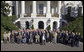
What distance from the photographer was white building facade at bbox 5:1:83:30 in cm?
4309

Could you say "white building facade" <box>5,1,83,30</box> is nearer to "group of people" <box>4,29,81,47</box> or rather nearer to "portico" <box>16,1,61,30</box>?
"portico" <box>16,1,61,30</box>

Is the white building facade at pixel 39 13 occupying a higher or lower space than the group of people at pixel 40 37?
higher

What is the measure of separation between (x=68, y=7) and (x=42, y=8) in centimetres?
471

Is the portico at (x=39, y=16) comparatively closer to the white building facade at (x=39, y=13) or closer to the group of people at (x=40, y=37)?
the white building facade at (x=39, y=13)

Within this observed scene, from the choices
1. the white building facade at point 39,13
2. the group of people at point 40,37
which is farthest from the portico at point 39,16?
the group of people at point 40,37

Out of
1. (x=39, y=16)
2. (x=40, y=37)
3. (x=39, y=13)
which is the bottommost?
(x=40, y=37)

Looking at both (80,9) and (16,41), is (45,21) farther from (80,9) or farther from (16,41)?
(16,41)

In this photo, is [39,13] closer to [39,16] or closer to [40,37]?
[39,16]

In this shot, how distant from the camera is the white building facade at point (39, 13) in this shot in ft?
141

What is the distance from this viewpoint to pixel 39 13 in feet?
149

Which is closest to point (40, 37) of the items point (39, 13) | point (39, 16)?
point (39, 16)

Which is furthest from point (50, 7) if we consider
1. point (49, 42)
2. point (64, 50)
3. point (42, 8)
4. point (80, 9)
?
point (64, 50)

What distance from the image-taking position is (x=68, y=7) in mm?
46031

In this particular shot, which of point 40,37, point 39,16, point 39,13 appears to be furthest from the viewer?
point 39,13
